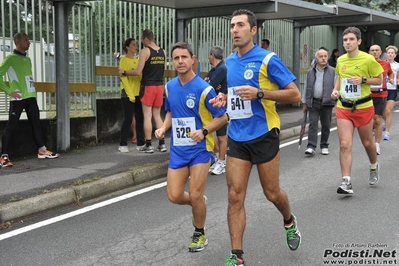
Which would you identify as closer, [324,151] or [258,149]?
[258,149]

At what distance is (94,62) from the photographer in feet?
38.3

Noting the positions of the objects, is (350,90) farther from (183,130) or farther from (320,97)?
(320,97)

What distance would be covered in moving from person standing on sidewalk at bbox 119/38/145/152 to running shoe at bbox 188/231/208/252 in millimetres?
5286

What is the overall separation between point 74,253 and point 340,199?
3.37 m

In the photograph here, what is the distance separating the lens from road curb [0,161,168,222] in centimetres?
664

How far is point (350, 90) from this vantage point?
754 cm

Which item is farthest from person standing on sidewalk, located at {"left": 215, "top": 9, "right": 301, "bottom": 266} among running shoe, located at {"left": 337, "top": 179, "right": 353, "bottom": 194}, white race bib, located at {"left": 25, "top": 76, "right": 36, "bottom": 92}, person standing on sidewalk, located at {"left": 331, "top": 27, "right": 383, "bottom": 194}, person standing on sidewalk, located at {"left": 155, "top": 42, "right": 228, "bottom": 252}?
white race bib, located at {"left": 25, "top": 76, "right": 36, "bottom": 92}

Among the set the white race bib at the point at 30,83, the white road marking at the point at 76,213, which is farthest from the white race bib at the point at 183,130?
the white race bib at the point at 30,83

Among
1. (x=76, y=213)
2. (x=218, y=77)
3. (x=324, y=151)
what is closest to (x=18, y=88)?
(x=218, y=77)

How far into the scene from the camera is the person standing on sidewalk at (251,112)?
188 inches

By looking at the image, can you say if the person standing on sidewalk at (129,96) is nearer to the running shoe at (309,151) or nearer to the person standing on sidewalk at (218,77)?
the person standing on sidewalk at (218,77)

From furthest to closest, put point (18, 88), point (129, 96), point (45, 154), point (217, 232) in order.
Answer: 1. point (129, 96)
2. point (45, 154)
3. point (18, 88)
4. point (217, 232)

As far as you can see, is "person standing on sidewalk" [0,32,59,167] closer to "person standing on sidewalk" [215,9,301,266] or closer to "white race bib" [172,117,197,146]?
"white race bib" [172,117,197,146]

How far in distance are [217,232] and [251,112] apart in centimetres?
156
